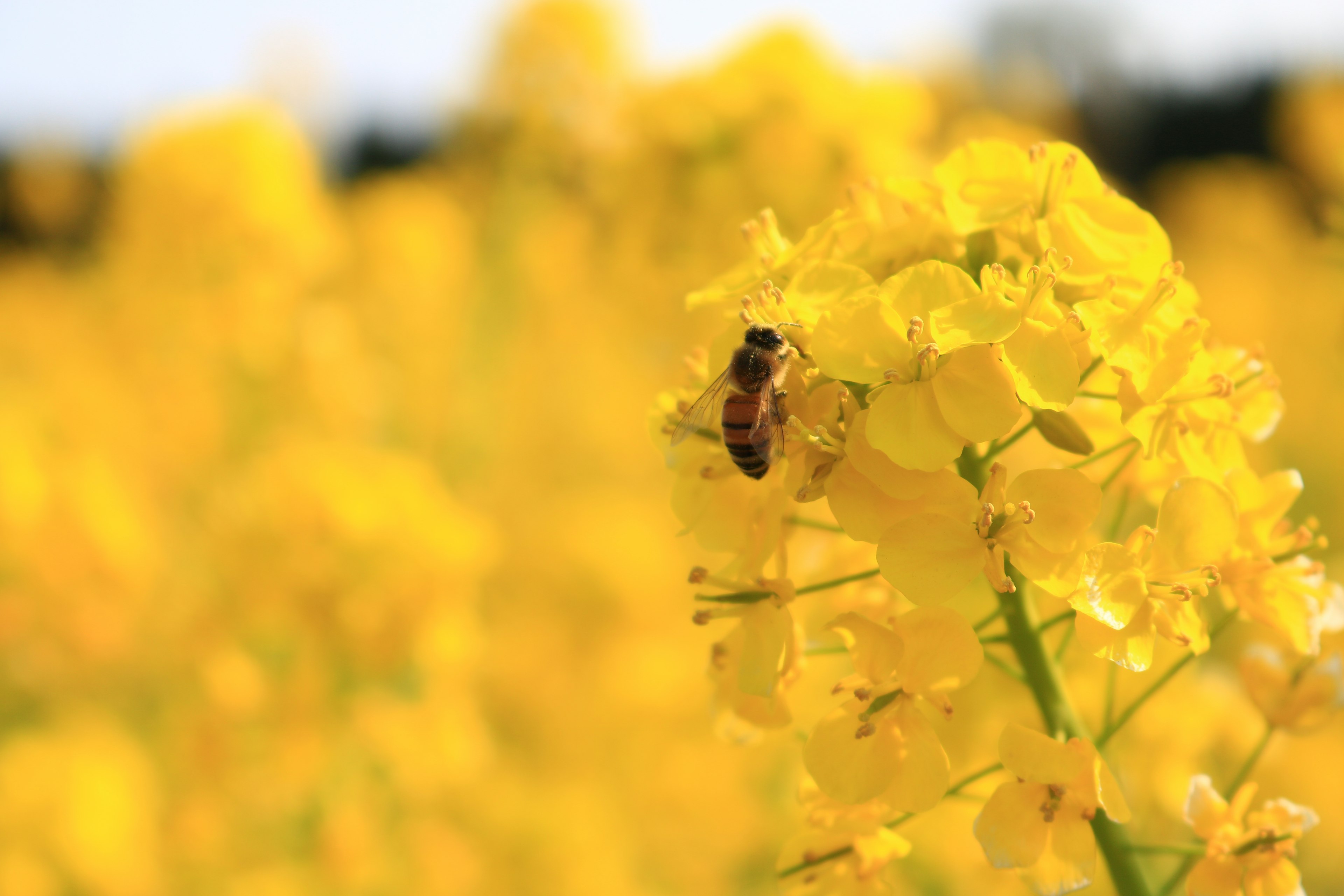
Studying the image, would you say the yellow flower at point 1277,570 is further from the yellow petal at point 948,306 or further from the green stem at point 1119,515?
the yellow petal at point 948,306


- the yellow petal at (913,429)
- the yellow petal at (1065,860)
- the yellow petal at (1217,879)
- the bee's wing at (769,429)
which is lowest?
the yellow petal at (1217,879)

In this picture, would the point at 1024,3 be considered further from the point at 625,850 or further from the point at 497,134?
the point at 625,850

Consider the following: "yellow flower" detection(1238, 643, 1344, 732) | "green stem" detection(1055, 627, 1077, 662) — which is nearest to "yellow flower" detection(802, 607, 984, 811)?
"green stem" detection(1055, 627, 1077, 662)

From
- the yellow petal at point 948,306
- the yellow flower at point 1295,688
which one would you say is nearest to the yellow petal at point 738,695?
the yellow petal at point 948,306

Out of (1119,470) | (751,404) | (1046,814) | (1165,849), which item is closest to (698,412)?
(751,404)

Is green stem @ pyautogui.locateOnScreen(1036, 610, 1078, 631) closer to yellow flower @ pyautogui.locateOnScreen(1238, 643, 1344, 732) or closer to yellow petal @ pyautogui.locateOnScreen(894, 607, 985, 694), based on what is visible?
yellow petal @ pyautogui.locateOnScreen(894, 607, 985, 694)

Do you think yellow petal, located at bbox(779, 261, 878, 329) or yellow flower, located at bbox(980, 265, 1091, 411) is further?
yellow petal, located at bbox(779, 261, 878, 329)
